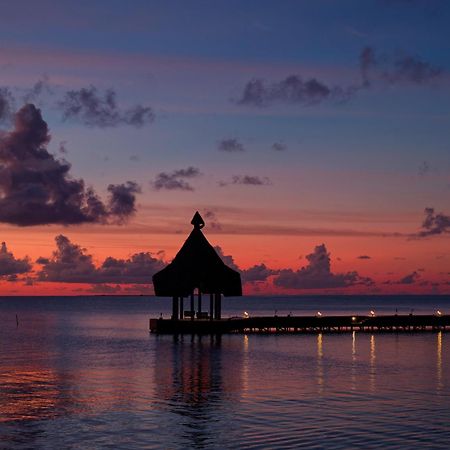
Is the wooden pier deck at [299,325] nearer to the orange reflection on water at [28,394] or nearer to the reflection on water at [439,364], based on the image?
the reflection on water at [439,364]

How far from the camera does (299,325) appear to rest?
85.7 metres

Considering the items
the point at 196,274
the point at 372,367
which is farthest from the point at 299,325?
the point at 372,367

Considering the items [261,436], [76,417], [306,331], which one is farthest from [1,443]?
[306,331]

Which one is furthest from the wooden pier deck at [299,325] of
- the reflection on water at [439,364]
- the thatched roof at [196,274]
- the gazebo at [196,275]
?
the reflection on water at [439,364]

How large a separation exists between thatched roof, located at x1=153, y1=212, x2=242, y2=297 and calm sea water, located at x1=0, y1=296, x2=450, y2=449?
28.8ft

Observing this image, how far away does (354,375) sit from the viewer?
45.7 m

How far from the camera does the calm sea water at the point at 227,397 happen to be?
88.6 feet

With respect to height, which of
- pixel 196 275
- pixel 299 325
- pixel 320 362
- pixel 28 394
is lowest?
pixel 320 362

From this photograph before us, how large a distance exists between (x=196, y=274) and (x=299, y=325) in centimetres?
1716

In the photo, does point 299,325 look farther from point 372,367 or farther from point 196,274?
point 372,367

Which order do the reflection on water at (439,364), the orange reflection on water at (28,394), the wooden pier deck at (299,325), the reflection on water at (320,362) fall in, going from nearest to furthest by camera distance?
the orange reflection on water at (28,394)
the reflection on water at (320,362)
the reflection on water at (439,364)
the wooden pier deck at (299,325)

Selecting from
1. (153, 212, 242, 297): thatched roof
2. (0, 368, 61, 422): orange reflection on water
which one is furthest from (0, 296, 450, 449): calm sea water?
(153, 212, 242, 297): thatched roof

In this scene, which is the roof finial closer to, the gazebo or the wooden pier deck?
the gazebo

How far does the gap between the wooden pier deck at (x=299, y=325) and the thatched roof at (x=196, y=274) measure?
11.7 feet
